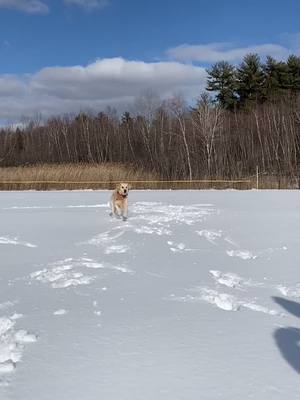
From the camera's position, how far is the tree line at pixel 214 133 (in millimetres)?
A: 34094

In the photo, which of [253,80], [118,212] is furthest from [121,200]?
[253,80]

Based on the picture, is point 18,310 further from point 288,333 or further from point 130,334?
point 288,333

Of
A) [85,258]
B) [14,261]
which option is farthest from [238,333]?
[14,261]

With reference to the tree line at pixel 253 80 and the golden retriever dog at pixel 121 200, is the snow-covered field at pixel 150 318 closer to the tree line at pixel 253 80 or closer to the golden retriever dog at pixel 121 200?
the golden retriever dog at pixel 121 200

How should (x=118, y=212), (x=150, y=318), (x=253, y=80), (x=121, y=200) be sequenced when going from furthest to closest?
(x=253, y=80)
(x=118, y=212)
(x=121, y=200)
(x=150, y=318)

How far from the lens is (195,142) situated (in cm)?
3584

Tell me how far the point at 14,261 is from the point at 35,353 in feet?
10.0

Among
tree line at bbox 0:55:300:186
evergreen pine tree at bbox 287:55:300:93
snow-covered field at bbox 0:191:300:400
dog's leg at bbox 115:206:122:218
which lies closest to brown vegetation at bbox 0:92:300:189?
tree line at bbox 0:55:300:186

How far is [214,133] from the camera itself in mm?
34844

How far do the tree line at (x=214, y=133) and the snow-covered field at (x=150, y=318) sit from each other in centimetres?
2331

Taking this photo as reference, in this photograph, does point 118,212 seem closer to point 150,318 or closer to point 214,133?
point 150,318

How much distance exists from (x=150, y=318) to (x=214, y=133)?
105 feet

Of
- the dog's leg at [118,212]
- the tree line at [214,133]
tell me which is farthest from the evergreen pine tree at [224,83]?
the dog's leg at [118,212]

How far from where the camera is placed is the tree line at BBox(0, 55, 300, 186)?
112ft
